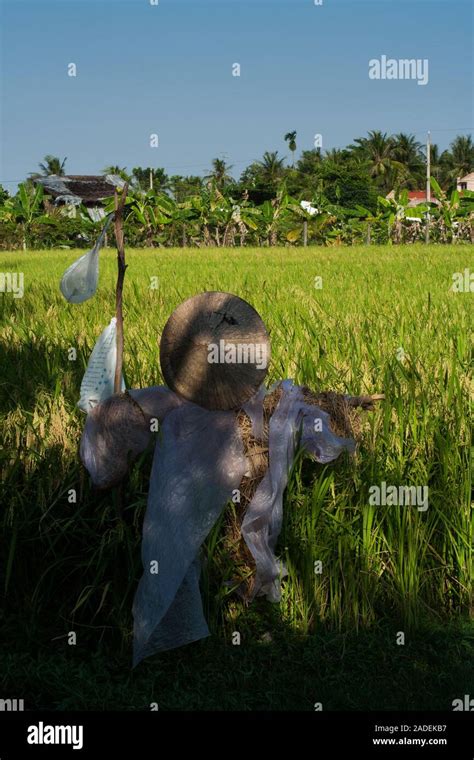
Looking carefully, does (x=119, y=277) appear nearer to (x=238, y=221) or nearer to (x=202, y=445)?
(x=202, y=445)

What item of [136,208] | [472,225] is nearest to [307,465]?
[136,208]

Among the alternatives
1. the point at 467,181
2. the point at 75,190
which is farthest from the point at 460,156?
the point at 75,190

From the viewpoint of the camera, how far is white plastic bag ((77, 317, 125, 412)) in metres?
3.09

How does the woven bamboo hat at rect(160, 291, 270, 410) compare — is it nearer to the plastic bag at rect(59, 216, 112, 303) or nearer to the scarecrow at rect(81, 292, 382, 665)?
the scarecrow at rect(81, 292, 382, 665)

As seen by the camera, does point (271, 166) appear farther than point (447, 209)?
Yes

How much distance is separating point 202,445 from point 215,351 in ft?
1.01

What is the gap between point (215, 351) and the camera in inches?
116

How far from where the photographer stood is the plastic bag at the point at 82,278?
9.04 feet

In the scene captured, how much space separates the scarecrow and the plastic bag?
0.32m

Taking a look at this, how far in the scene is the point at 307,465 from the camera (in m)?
3.19

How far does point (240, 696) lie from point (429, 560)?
903mm

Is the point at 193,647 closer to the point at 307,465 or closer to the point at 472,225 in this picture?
the point at 307,465

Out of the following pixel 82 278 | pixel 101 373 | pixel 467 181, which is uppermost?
pixel 467 181

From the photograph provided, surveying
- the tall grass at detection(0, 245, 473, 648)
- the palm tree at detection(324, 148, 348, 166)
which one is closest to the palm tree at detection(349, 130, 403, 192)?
the palm tree at detection(324, 148, 348, 166)
